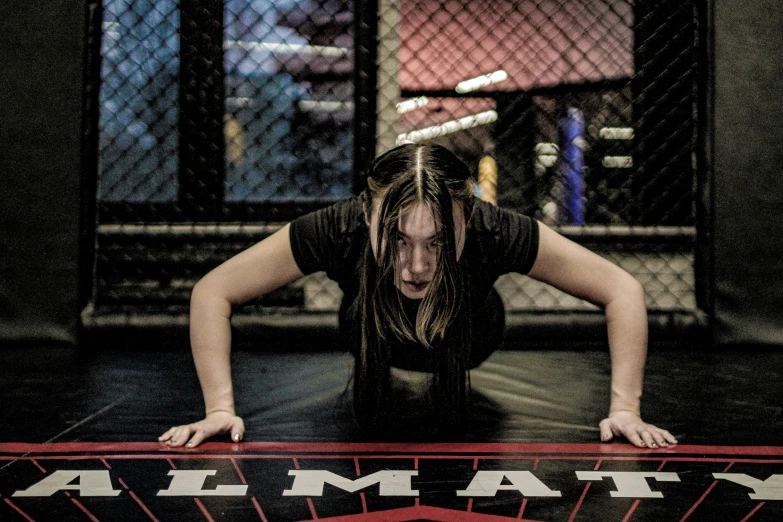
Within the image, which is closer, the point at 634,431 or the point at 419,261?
the point at 419,261

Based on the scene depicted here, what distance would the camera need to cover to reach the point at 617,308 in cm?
106

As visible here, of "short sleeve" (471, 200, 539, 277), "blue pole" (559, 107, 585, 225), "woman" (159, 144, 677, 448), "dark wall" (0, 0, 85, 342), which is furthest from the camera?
"blue pole" (559, 107, 585, 225)

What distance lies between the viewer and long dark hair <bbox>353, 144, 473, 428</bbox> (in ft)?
3.00

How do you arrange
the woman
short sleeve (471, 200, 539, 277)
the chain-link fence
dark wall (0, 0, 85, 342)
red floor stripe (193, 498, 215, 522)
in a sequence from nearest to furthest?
red floor stripe (193, 498, 215, 522) → the woman → short sleeve (471, 200, 539, 277) → dark wall (0, 0, 85, 342) → the chain-link fence

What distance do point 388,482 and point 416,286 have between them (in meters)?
0.25

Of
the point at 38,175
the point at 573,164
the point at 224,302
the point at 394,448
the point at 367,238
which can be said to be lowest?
the point at 394,448

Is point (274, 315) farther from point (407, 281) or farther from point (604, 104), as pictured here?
point (604, 104)

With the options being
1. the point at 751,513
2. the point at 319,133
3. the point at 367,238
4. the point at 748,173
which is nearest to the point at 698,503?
the point at 751,513

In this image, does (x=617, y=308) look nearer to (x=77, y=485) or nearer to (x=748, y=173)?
(x=77, y=485)

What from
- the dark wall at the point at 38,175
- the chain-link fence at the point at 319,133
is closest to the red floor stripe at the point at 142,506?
the dark wall at the point at 38,175

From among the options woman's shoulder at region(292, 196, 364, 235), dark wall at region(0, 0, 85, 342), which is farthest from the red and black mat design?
dark wall at region(0, 0, 85, 342)

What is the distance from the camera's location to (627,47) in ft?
9.45

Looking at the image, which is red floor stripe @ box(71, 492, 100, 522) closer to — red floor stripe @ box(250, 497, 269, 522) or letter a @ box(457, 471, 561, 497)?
red floor stripe @ box(250, 497, 269, 522)

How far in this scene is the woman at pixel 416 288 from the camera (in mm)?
964
